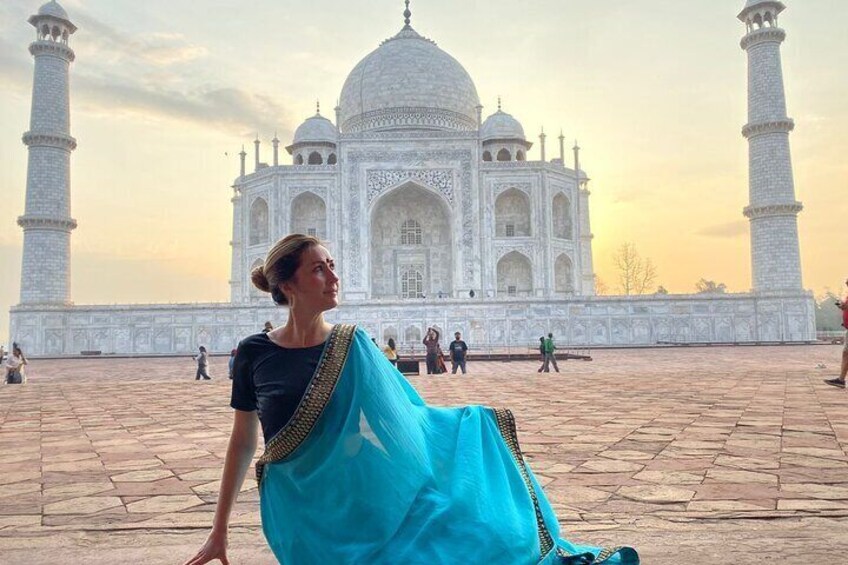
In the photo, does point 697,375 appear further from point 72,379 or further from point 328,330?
point 72,379

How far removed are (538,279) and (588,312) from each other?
584 cm

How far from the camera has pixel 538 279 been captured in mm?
28656

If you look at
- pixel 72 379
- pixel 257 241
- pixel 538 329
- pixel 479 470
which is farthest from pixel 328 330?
pixel 257 241

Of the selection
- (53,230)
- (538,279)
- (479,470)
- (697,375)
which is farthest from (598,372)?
(53,230)

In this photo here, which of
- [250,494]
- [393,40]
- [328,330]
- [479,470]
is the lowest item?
[250,494]

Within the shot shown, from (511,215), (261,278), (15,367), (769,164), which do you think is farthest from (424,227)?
(261,278)

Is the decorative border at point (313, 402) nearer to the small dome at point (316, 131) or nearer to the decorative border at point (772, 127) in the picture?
the decorative border at point (772, 127)

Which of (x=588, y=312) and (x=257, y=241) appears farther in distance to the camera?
(x=257, y=241)

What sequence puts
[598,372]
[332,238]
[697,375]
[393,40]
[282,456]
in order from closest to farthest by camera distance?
[282,456]
[697,375]
[598,372]
[332,238]
[393,40]

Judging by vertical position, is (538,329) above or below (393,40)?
below

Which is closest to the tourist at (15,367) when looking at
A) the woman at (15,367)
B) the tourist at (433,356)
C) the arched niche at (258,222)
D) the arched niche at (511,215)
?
the woman at (15,367)

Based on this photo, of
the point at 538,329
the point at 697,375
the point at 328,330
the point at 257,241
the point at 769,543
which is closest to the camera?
the point at 328,330

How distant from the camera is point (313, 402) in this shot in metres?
1.67

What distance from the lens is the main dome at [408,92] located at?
105ft
